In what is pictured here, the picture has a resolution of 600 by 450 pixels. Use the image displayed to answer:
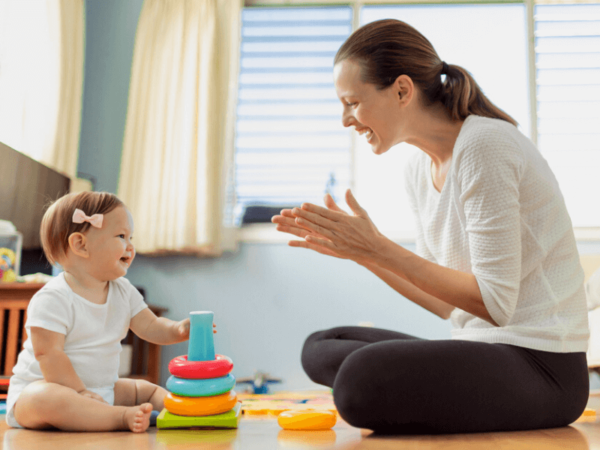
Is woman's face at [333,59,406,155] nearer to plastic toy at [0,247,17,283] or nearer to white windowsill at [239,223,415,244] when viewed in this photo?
plastic toy at [0,247,17,283]

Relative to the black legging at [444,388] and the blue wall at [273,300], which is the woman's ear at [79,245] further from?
the blue wall at [273,300]

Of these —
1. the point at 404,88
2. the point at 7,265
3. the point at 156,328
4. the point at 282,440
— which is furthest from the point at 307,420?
the point at 7,265

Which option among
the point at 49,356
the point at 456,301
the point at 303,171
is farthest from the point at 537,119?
the point at 49,356

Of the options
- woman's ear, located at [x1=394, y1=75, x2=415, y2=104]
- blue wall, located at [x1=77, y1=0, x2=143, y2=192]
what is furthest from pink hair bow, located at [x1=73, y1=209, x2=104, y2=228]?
blue wall, located at [x1=77, y1=0, x2=143, y2=192]

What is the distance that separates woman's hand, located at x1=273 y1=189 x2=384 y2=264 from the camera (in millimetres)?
1021

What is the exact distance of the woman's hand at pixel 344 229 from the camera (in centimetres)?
102

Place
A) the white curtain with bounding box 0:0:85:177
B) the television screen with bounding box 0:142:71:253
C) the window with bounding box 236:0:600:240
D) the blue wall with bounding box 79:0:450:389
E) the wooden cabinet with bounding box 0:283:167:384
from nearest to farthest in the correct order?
the wooden cabinet with bounding box 0:283:167:384 < the television screen with bounding box 0:142:71:253 < the white curtain with bounding box 0:0:85:177 < the blue wall with bounding box 79:0:450:389 < the window with bounding box 236:0:600:240

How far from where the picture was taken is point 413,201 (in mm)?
1538

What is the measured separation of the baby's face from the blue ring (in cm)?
31

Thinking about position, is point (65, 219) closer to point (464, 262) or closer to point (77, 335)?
point (77, 335)

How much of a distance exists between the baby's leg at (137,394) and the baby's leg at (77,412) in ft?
0.58

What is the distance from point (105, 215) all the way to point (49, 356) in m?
0.34

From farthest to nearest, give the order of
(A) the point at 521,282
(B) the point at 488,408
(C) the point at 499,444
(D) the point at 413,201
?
(D) the point at 413,201 < (A) the point at 521,282 < (B) the point at 488,408 < (C) the point at 499,444

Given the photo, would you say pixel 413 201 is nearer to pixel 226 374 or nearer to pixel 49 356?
pixel 226 374
